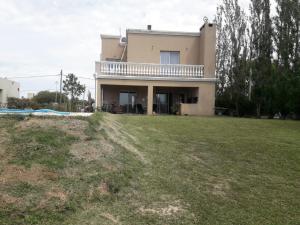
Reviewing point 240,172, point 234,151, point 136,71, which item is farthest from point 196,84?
point 240,172

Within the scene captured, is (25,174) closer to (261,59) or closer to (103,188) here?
(103,188)

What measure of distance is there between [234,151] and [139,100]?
593 inches

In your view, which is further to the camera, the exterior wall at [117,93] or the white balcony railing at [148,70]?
the exterior wall at [117,93]

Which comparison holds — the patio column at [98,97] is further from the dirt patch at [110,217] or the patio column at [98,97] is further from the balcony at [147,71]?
the dirt patch at [110,217]

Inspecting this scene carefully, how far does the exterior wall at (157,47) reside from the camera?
80.2 feet

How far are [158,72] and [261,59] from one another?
770 centimetres

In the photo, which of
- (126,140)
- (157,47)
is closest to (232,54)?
(157,47)

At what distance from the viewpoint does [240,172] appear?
8.45m

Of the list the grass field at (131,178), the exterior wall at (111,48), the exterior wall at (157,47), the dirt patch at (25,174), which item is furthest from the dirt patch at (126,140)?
the exterior wall at (111,48)

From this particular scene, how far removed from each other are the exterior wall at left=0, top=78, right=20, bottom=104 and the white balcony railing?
21022 mm

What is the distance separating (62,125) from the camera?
8.96 metres

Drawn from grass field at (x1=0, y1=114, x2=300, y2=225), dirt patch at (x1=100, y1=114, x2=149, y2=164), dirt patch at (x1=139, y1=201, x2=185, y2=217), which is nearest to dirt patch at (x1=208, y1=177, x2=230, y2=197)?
grass field at (x1=0, y1=114, x2=300, y2=225)

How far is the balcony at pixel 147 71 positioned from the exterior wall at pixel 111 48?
4159mm

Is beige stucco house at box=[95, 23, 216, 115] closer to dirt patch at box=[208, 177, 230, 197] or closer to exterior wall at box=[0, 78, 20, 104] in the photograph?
dirt patch at box=[208, 177, 230, 197]
